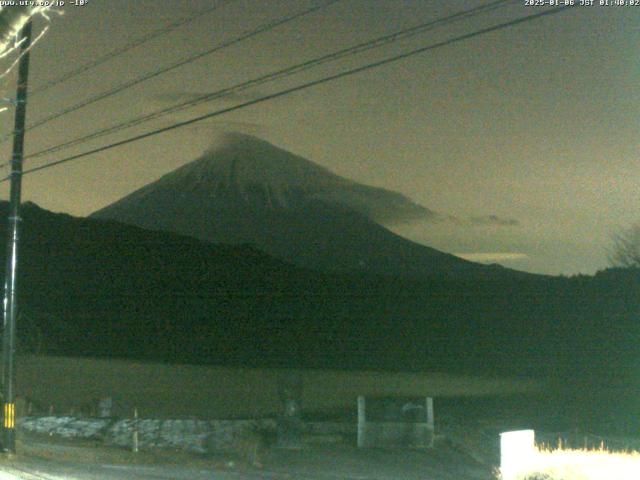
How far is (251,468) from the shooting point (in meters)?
16.2

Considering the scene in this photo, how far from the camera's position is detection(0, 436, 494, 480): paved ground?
47.6 ft

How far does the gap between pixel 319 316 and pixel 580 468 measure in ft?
145

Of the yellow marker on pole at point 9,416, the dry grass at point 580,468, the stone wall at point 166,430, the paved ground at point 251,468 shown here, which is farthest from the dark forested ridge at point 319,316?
the yellow marker on pole at point 9,416

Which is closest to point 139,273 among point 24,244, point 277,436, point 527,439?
point 24,244

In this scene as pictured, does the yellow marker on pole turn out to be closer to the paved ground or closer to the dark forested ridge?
the paved ground

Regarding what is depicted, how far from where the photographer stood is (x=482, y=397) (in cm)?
3678

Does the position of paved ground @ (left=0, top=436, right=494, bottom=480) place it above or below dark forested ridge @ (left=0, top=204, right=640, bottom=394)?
below

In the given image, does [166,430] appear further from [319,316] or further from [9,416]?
[319,316]

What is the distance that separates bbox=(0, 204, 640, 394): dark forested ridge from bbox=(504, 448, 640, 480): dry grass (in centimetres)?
3035

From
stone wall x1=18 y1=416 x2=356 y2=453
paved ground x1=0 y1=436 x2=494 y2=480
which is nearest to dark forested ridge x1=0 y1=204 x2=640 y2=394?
stone wall x1=18 y1=416 x2=356 y2=453

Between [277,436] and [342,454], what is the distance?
7.37ft

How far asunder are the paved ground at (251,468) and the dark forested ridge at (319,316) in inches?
996

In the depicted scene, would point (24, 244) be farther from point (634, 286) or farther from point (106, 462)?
point (106, 462)

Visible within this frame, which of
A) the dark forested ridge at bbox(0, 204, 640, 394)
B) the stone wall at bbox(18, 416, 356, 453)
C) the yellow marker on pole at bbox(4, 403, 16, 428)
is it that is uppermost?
the dark forested ridge at bbox(0, 204, 640, 394)
